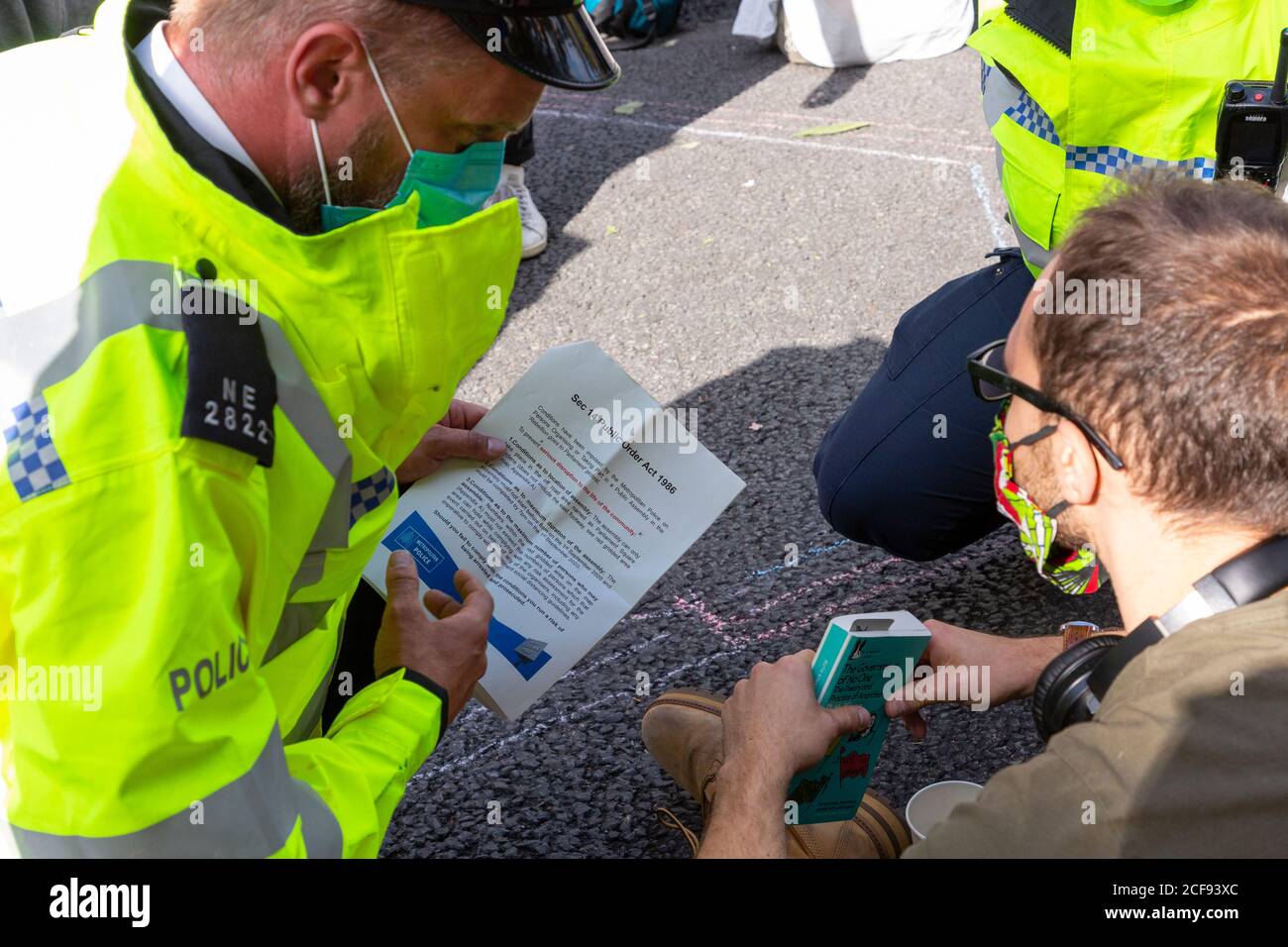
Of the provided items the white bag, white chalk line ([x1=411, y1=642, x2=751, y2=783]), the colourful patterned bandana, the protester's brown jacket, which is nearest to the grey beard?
the colourful patterned bandana

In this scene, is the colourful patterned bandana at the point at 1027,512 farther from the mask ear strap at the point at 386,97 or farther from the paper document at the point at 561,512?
the mask ear strap at the point at 386,97

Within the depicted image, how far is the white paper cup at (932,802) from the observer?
2.26m

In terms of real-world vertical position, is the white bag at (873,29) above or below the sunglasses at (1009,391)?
below

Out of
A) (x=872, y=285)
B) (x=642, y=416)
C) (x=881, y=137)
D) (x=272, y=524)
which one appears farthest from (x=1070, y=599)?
(x=881, y=137)

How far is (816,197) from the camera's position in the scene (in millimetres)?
4957

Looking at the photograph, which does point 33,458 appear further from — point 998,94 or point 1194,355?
point 998,94

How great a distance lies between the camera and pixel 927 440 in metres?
2.88

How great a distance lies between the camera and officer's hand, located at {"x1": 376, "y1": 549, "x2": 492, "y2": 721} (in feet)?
6.41

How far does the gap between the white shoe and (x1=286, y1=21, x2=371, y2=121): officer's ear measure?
2.93 m

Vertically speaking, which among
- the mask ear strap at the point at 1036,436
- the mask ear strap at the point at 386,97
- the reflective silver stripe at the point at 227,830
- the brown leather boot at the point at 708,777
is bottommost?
the brown leather boot at the point at 708,777

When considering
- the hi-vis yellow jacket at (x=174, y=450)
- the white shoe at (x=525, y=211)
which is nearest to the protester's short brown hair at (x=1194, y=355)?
the hi-vis yellow jacket at (x=174, y=450)

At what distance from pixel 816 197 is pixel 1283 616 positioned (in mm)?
3781

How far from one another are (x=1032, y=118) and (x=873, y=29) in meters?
3.74

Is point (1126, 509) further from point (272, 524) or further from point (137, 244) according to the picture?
point (137, 244)
